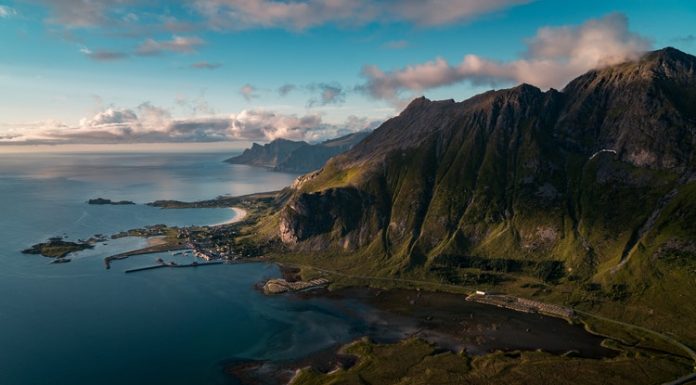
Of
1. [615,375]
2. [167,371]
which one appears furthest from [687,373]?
[167,371]

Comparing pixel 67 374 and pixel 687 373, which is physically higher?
pixel 687 373

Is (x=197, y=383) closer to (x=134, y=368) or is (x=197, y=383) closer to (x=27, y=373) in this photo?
(x=134, y=368)

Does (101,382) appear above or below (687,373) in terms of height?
below

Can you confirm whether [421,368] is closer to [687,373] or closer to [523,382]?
[523,382]

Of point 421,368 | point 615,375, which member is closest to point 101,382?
point 421,368

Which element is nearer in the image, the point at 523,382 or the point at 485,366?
the point at 523,382

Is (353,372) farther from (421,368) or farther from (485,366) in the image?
(485,366)

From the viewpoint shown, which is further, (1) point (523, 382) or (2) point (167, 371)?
(2) point (167, 371)

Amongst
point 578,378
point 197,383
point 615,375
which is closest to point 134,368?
point 197,383
